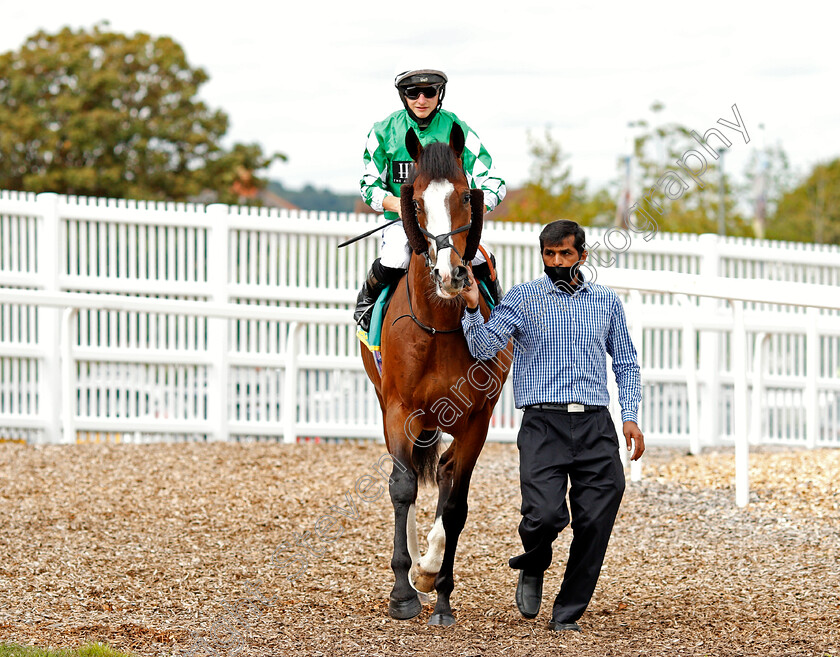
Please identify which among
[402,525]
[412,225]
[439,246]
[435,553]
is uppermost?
[412,225]

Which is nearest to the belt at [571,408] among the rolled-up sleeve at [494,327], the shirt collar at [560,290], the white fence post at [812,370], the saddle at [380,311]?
the rolled-up sleeve at [494,327]

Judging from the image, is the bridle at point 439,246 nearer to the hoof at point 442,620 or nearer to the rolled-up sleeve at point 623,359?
the rolled-up sleeve at point 623,359

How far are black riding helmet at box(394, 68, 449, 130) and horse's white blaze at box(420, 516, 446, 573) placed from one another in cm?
199

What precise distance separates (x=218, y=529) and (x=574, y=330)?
287cm

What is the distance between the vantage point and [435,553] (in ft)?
15.6

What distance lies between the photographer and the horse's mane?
14.5 ft

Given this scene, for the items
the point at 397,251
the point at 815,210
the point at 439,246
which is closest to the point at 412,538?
the point at 397,251

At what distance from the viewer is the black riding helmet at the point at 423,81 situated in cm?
512

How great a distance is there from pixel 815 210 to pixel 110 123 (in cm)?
3437

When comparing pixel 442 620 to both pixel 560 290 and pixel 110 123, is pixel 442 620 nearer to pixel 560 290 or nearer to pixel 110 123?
pixel 560 290

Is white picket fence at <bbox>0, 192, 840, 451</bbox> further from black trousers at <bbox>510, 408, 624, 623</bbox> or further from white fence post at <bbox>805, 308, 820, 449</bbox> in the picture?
black trousers at <bbox>510, 408, 624, 623</bbox>

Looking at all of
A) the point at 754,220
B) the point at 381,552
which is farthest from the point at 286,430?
the point at 754,220

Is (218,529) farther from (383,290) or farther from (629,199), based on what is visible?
(629,199)

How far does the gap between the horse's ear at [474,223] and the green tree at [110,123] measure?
22.9 metres
